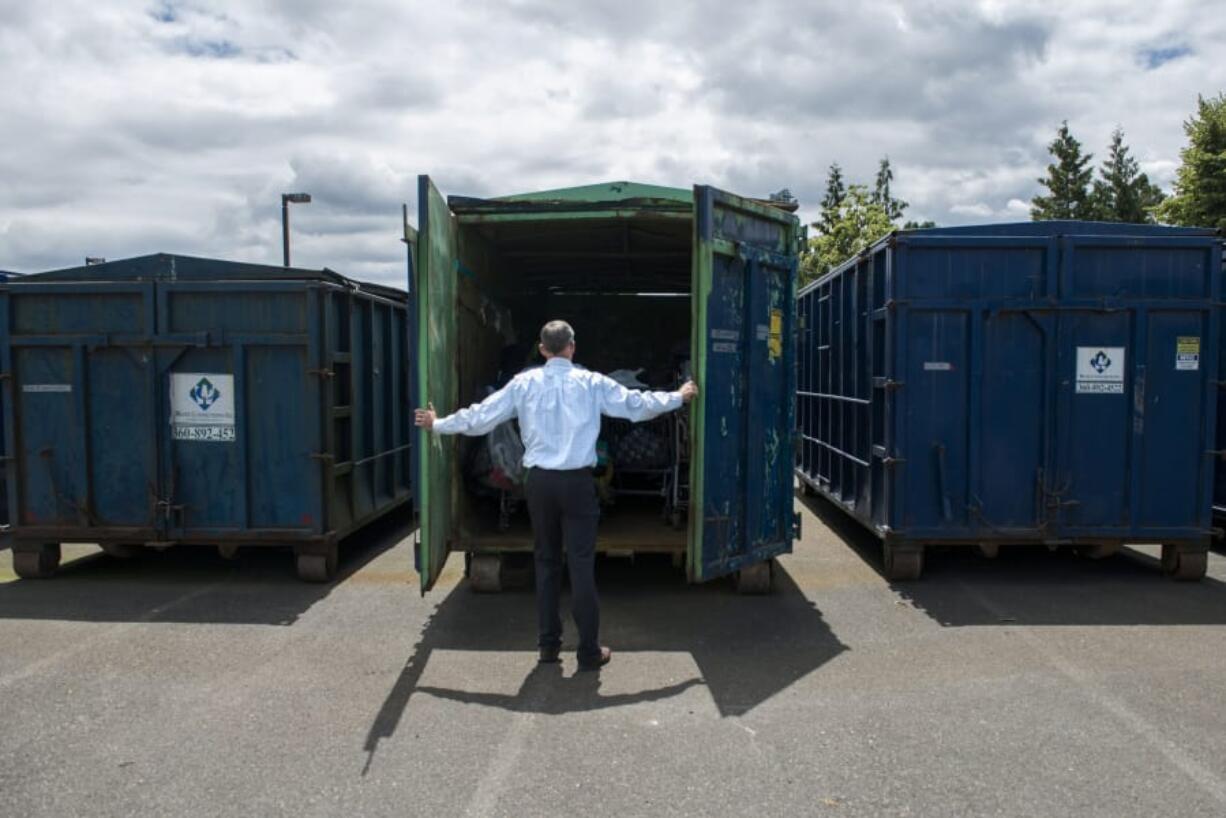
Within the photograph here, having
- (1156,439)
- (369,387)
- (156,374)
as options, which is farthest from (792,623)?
(156,374)

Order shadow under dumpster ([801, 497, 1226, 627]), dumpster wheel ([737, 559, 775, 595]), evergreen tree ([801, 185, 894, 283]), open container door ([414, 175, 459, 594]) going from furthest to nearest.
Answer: evergreen tree ([801, 185, 894, 283]) < dumpster wheel ([737, 559, 775, 595]) < shadow under dumpster ([801, 497, 1226, 627]) < open container door ([414, 175, 459, 594])

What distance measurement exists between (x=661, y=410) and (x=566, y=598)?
2.29 m

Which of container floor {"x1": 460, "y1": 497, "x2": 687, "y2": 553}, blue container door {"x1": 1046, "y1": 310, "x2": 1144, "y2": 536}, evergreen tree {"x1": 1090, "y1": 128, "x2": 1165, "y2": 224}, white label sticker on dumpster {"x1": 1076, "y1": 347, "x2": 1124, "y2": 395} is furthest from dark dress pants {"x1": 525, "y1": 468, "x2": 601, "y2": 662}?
evergreen tree {"x1": 1090, "y1": 128, "x2": 1165, "y2": 224}

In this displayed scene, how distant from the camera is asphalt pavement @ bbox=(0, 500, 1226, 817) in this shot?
151 inches

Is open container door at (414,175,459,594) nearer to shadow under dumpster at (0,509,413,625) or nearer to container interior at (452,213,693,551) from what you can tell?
container interior at (452,213,693,551)

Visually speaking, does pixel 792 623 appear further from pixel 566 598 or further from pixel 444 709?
pixel 444 709

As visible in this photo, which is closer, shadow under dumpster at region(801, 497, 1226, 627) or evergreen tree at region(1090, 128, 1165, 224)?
shadow under dumpster at region(801, 497, 1226, 627)

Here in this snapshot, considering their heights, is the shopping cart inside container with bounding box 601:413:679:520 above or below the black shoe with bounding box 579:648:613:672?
above

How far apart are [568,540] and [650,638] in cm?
117

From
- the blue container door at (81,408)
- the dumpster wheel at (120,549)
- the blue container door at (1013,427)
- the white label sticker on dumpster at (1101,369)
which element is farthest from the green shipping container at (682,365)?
the dumpster wheel at (120,549)

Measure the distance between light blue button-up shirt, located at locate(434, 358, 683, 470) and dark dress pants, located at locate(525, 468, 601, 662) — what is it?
103mm

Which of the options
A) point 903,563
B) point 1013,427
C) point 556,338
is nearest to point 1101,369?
point 1013,427

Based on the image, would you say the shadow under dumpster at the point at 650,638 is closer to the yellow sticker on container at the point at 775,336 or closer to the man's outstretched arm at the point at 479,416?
the man's outstretched arm at the point at 479,416

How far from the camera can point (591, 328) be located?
36.6 feet
